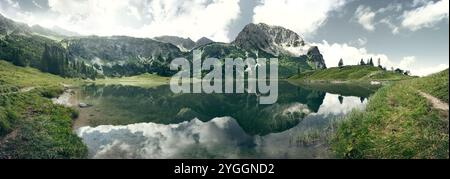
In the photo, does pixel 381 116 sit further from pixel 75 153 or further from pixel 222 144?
pixel 75 153

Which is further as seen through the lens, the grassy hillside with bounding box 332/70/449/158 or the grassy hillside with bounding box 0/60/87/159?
the grassy hillside with bounding box 0/60/87/159

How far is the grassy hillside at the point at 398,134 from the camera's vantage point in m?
32.6

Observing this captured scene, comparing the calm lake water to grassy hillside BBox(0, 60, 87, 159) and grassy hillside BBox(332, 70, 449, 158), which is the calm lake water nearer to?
grassy hillside BBox(0, 60, 87, 159)

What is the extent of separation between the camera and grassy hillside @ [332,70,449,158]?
32594 millimetres

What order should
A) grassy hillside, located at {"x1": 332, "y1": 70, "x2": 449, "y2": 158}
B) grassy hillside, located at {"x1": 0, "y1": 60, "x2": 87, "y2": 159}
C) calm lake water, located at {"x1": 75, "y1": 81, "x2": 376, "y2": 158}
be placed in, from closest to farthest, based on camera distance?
1. grassy hillside, located at {"x1": 332, "y1": 70, "x2": 449, "y2": 158}
2. grassy hillside, located at {"x1": 0, "y1": 60, "x2": 87, "y2": 159}
3. calm lake water, located at {"x1": 75, "y1": 81, "x2": 376, "y2": 158}

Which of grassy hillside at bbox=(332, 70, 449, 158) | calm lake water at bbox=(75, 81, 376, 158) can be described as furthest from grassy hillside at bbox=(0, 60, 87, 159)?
grassy hillside at bbox=(332, 70, 449, 158)

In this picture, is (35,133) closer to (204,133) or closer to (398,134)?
(204,133)

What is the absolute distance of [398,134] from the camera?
127 ft

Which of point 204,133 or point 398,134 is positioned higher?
point 398,134

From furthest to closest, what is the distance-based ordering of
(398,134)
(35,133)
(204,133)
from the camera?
(204,133) < (35,133) < (398,134)

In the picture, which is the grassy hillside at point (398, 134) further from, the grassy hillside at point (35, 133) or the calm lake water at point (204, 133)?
the grassy hillside at point (35, 133)

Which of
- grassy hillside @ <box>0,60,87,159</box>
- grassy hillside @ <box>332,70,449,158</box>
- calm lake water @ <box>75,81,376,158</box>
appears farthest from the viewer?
calm lake water @ <box>75,81,376,158</box>

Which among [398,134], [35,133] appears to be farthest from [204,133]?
[398,134]

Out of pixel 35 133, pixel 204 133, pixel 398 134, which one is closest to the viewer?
pixel 398 134
